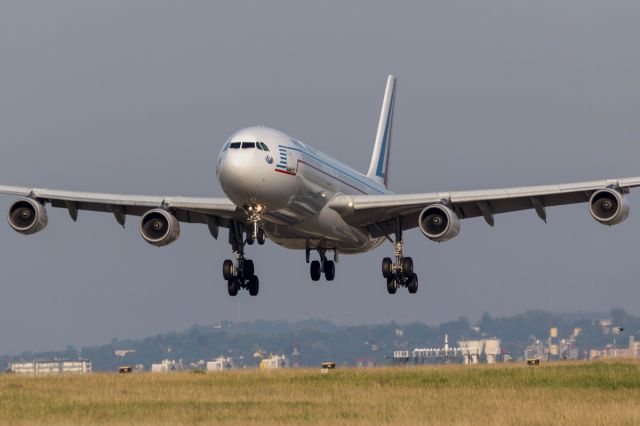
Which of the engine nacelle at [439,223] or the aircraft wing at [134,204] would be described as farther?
the aircraft wing at [134,204]

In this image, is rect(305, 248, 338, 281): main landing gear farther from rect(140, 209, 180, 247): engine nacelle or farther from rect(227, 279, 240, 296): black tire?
rect(140, 209, 180, 247): engine nacelle

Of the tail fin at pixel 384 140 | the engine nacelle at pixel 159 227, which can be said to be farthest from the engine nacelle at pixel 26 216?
the tail fin at pixel 384 140

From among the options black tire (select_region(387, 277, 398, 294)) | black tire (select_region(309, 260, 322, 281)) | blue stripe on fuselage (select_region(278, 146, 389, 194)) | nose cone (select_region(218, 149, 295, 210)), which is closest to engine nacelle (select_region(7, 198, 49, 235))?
nose cone (select_region(218, 149, 295, 210))

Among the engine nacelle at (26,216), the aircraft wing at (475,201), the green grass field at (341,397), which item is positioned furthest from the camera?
the engine nacelle at (26,216)

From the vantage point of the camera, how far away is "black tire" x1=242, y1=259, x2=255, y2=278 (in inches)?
2292

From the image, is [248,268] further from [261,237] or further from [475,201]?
[475,201]

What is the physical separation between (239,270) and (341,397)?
18.3m

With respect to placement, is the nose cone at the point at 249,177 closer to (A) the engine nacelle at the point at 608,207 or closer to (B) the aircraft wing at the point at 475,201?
(B) the aircraft wing at the point at 475,201

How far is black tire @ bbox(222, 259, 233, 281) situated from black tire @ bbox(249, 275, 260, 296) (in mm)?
1418

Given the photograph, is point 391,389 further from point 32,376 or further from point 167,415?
point 32,376

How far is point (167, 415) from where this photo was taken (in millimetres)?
33938

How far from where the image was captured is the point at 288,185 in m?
48.3

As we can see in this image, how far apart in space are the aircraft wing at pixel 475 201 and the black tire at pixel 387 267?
1.67 m

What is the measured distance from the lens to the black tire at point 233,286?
57.6 m
